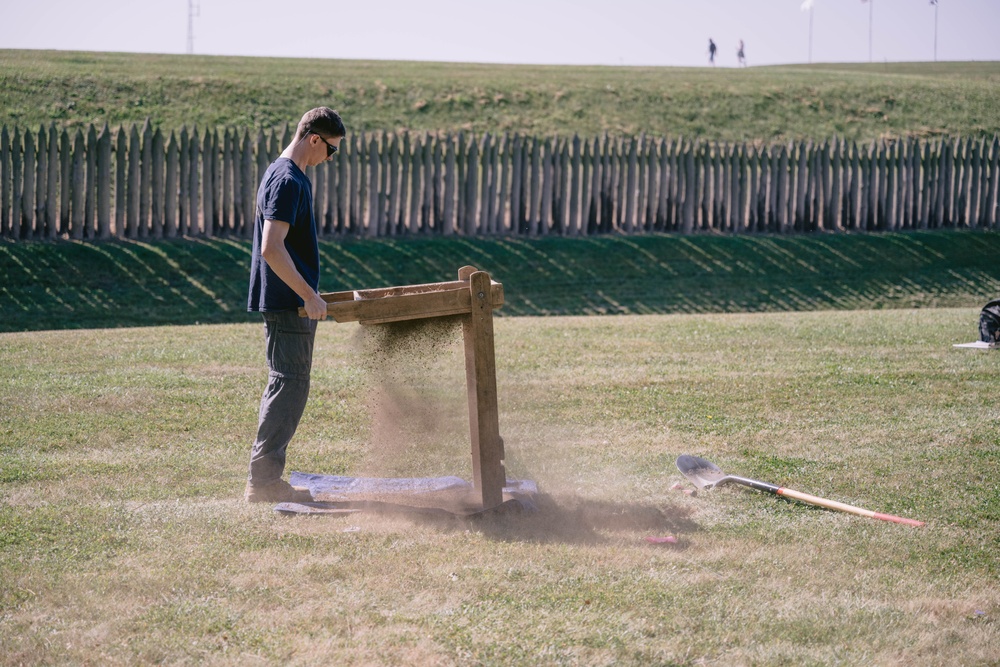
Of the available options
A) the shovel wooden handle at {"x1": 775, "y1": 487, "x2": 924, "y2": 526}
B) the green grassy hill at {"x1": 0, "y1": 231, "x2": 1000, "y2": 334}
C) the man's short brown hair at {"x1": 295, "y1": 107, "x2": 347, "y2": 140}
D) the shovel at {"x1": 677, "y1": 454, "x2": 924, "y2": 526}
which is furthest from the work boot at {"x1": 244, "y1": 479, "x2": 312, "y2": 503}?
the green grassy hill at {"x1": 0, "y1": 231, "x2": 1000, "y2": 334}

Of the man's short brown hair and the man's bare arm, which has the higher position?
the man's short brown hair

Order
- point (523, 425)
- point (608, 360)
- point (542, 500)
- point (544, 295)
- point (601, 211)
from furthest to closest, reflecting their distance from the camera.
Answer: point (601, 211)
point (544, 295)
point (608, 360)
point (523, 425)
point (542, 500)

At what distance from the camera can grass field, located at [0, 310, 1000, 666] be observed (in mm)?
3547

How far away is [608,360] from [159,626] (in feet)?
19.5

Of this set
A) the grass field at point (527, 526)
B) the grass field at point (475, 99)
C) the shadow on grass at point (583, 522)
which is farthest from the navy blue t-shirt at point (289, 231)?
the grass field at point (475, 99)

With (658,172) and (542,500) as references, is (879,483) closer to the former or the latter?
(542,500)

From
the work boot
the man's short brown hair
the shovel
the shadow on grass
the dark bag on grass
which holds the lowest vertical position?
the shadow on grass

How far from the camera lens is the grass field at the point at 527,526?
140 inches

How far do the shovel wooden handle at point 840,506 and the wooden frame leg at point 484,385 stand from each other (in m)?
1.50

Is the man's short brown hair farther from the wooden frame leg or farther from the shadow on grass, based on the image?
the shadow on grass

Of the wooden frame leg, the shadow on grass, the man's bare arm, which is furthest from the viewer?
the wooden frame leg

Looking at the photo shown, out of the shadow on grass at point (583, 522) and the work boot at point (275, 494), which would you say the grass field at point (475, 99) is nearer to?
the work boot at point (275, 494)

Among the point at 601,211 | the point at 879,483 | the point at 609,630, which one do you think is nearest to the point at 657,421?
the point at 879,483

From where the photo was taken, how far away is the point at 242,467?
5.79 m
